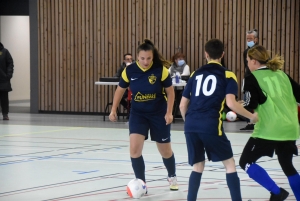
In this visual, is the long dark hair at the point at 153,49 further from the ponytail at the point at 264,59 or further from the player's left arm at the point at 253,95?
the player's left arm at the point at 253,95

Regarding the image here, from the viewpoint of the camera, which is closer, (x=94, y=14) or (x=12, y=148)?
(x=12, y=148)

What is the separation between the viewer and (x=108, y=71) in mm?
19297

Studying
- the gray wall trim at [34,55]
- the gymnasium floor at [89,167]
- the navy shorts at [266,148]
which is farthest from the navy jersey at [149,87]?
the gray wall trim at [34,55]

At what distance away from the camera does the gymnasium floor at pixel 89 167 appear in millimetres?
7688

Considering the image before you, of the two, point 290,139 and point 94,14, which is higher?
point 94,14

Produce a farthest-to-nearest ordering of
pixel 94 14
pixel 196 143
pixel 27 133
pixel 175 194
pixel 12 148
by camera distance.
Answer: pixel 94 14
pixel 27 133
pixel 12 148
pixel 175 194
pixel 196 143

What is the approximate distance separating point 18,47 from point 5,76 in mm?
7931

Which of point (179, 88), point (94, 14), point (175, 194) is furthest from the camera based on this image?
point (94, 14)

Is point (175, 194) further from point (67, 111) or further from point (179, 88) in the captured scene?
→ point (67, 111)

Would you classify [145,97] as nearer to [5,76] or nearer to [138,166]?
[138,166]

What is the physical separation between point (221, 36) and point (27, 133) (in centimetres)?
597

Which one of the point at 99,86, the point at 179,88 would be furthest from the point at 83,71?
the point at 179,88

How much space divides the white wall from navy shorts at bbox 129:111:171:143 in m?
17.6

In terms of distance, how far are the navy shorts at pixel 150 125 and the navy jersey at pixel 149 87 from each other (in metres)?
0.06
